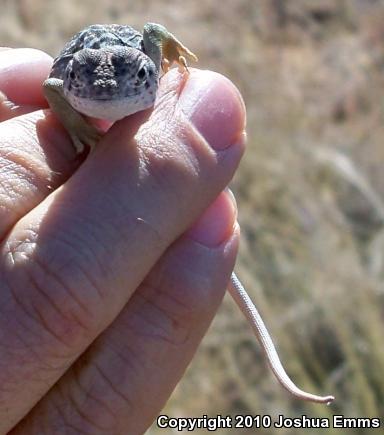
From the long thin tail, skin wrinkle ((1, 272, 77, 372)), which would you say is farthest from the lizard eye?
the long thin tail

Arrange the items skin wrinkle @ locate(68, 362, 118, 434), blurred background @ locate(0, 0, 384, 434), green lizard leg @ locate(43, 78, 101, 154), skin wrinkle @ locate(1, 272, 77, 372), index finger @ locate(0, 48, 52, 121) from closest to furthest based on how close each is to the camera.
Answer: skin wrinkle @ locate(1, 272, 77, 372) < skin wrinkle @ locate(68, 362, 118, 434) < green lizard leg @ locate(43, 78, 101, 154) < index finger @ locate(0, 48, 52, 121) < blurred background @ locate(0, 0, 384, 434)

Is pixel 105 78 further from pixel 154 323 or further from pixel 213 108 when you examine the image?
pixel 154 323

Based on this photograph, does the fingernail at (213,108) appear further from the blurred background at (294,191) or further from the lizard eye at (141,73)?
the blurred background at (294,191)

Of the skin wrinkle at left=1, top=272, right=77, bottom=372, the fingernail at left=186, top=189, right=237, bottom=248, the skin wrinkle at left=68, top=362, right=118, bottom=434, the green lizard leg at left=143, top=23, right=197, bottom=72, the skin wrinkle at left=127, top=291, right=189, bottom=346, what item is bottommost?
the skin wrinkle at left=68, top=362, right=118, bottom=434

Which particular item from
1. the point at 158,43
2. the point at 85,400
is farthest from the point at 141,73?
the point at 85,400

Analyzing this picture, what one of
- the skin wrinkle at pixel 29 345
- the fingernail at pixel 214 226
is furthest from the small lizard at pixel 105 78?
the skin wrinkle at pixel 29 345

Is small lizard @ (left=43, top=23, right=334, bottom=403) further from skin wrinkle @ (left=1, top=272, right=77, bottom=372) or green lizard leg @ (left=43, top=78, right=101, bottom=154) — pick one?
skin wrinkle @ (left=1, top=272, right=77, bottom=372)

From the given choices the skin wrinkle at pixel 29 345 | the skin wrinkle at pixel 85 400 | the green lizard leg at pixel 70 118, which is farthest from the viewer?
the green lizard leg at pixel 70 118
